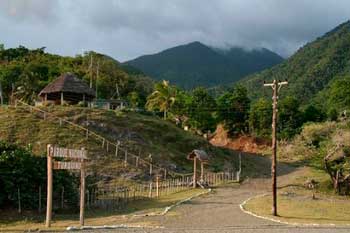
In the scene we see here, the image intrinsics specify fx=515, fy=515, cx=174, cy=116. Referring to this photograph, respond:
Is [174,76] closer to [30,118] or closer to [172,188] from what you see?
[30,118]

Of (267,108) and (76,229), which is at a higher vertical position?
(267,108)

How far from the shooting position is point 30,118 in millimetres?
50344

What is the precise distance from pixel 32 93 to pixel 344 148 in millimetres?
43494

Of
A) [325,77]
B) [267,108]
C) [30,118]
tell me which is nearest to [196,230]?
[30,118]

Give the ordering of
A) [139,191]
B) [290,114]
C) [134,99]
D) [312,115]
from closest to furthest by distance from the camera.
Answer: [139,191] → [312,115] → [290,114] → [134,99]

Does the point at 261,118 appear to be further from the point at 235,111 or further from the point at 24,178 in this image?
the point at 24,178

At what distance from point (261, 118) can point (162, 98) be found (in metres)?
16.0

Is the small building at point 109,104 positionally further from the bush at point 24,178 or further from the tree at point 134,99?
the bush at point 24,178

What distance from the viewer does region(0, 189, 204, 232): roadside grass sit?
21.0 m

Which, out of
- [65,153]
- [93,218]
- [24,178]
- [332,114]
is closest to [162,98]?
[332,114]

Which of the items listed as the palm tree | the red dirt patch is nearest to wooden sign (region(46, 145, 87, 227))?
the palm tree

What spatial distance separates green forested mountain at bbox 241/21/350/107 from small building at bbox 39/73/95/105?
43.3 metres

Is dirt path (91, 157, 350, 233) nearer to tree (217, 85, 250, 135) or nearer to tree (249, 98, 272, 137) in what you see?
tree (249, 98, 272, 137)

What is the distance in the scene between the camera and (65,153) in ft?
63.6
